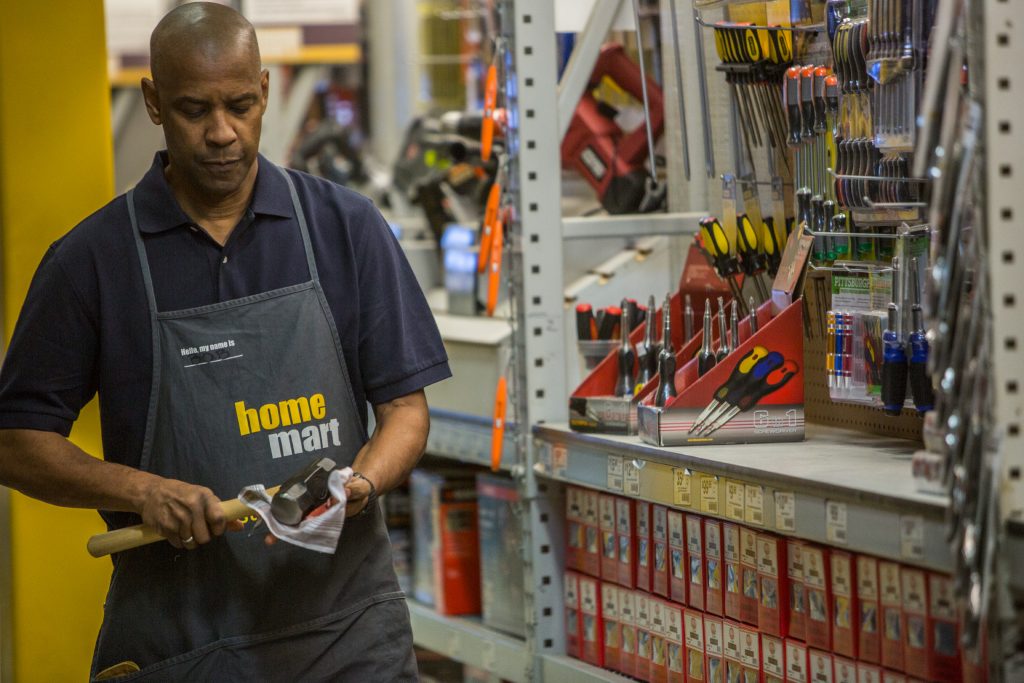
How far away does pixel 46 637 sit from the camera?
9.18 feet

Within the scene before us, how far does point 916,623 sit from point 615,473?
73 cm

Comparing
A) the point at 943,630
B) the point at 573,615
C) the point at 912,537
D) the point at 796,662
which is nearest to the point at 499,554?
the point at 573,615

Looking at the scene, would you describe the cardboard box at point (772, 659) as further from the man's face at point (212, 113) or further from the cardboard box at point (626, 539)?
the man's face at point (212, 113)

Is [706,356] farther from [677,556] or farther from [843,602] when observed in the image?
[843,602]

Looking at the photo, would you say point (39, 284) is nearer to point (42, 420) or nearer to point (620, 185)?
point (42, 420)

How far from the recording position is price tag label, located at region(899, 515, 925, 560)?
2021mm

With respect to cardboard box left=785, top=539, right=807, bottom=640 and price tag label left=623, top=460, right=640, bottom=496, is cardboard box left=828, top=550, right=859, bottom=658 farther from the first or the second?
price tag label left=623, top=460, right=640, bottom=496

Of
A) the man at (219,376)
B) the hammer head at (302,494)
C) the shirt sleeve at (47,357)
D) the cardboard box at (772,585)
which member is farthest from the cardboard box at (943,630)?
the shirt sleeve at (47,357)

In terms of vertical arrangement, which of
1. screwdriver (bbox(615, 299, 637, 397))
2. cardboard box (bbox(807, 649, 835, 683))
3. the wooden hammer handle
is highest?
screwdriver (bbox(615, 299, 637, 397))

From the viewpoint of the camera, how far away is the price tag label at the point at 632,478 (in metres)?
2.72

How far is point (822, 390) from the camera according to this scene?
3.01 meters

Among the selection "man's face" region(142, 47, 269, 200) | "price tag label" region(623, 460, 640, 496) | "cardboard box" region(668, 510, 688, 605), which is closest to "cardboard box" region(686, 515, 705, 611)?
"cardboard box" region(668, 510, 688, 605)

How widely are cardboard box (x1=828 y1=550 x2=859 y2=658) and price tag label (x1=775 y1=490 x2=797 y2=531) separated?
0.12m

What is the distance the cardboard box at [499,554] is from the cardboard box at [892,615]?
135 cm
